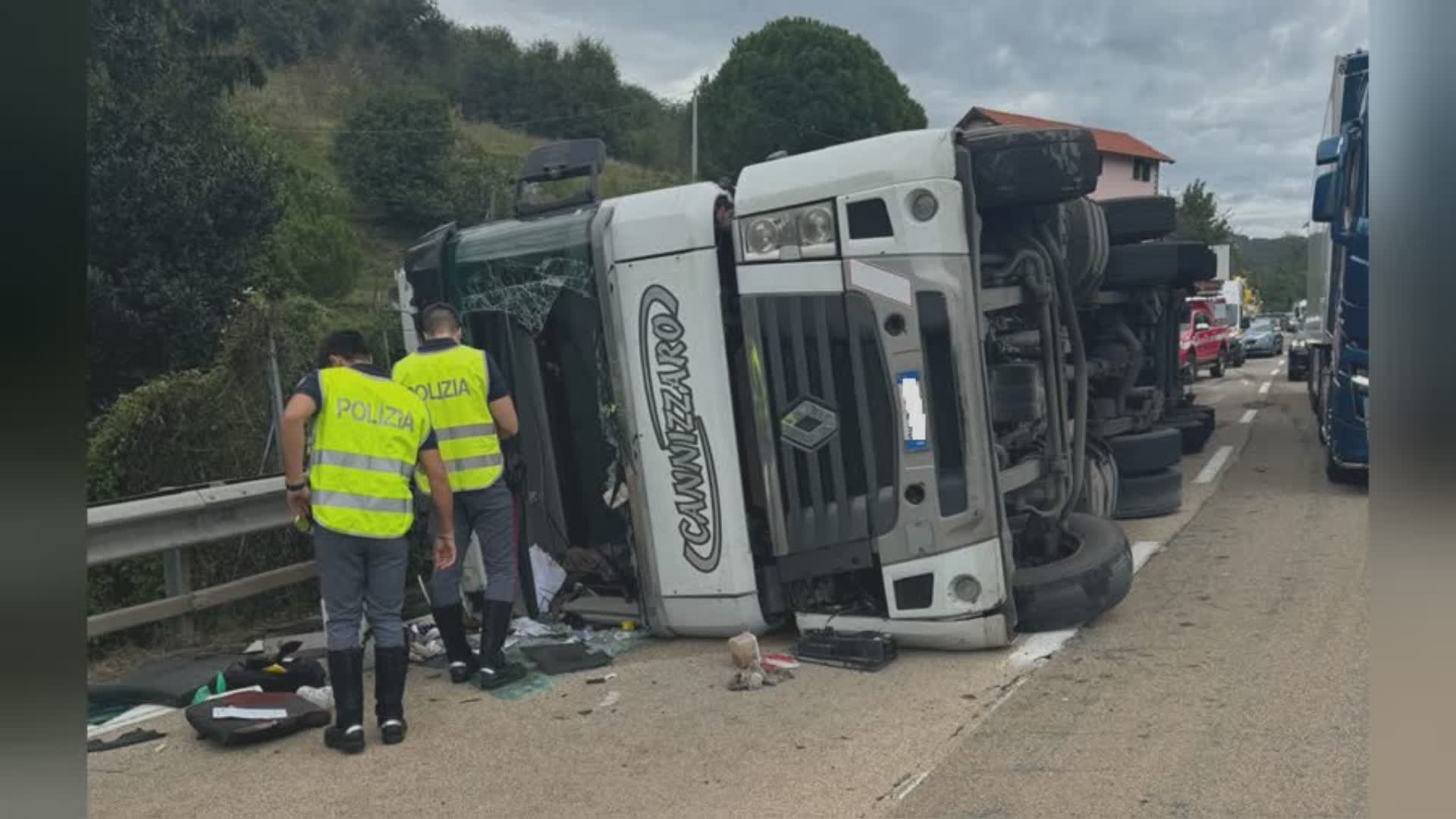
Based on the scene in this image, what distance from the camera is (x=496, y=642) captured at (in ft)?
16.4

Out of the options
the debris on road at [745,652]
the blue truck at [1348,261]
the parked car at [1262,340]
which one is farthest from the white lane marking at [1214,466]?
the parked car at [1262,340]

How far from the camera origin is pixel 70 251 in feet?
5.01

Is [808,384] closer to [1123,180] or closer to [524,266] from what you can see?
[524,266]

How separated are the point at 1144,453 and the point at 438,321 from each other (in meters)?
5.44

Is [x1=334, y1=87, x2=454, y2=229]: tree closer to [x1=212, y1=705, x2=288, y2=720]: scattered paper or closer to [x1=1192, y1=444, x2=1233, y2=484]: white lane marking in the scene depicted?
[x1=1192, y1=444, x2=1233, y2=484]: white lane marking

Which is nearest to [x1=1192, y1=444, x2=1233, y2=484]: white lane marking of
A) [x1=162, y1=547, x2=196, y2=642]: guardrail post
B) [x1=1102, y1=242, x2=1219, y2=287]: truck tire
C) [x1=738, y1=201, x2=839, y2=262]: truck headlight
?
[x1=1102, y1=242, x2=1219, y2=287]: truck tire

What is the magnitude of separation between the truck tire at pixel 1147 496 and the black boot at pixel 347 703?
18.7 ft

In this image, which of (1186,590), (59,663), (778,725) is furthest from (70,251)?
(1186,590)

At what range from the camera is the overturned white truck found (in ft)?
15.9

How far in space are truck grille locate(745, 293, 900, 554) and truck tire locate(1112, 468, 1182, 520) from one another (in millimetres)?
3832

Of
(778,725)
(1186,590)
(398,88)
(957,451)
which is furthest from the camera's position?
(398,88)

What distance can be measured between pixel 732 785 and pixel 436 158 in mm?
37629

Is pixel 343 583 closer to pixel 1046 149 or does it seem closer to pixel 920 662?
pixel 920 662

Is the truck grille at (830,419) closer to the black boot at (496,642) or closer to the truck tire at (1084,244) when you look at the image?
the black boot at (496,642)
